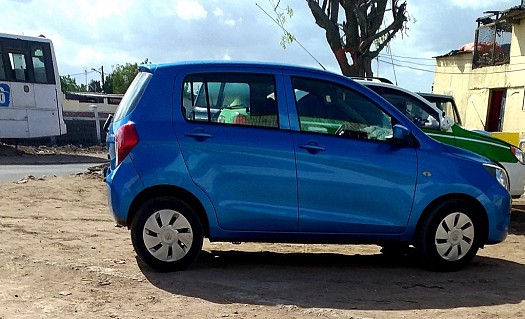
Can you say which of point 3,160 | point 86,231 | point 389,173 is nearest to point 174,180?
point 389,173

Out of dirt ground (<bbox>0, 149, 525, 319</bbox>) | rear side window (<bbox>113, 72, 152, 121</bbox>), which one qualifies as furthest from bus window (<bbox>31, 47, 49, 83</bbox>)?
rear side window (<bbox>113, 72, 152, 121</bbox>)

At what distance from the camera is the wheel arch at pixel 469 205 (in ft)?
17.9

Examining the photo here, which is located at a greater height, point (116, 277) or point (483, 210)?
point (483, 210)

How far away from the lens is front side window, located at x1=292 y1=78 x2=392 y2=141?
17.6ft

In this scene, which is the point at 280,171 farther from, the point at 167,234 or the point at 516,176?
the point at 516,176

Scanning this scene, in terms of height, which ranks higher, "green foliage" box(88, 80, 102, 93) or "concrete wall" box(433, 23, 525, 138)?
"concrete wall" box(433, 23, 525, 138)

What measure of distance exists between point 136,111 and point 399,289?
9.28 ft

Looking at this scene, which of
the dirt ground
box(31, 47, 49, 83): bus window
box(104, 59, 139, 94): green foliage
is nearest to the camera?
the dirt ground

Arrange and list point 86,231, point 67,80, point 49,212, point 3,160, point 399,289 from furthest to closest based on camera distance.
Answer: point 67,80
point 3,160
point 49,212
point 86,231
point 399,289

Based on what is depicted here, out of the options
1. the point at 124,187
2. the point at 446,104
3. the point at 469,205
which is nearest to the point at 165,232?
the point at 124,187

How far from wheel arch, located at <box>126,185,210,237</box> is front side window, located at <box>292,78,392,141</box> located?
3.96 feet

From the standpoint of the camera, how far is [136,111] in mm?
5156

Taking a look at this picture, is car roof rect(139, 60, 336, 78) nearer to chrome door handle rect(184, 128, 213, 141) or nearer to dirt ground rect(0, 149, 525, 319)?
chrome door handle rect(184, 128, 213, 141)

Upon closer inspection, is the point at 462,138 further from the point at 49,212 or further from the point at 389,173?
the point at 49,212
